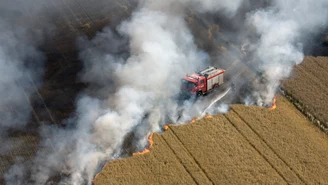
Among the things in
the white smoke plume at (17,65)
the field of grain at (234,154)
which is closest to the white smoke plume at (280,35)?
the field of grain at (234,154)

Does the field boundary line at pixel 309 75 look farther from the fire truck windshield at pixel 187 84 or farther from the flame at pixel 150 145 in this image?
the flame at pixel 150 145

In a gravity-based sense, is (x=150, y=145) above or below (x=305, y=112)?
below

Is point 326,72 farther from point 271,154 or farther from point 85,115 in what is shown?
point 85,115

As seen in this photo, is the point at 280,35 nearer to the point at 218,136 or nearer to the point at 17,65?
the point at 218,136

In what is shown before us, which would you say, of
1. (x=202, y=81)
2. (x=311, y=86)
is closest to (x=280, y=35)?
(x=311, y=86)

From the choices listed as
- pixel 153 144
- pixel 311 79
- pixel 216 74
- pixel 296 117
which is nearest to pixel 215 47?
pixel 216 74
